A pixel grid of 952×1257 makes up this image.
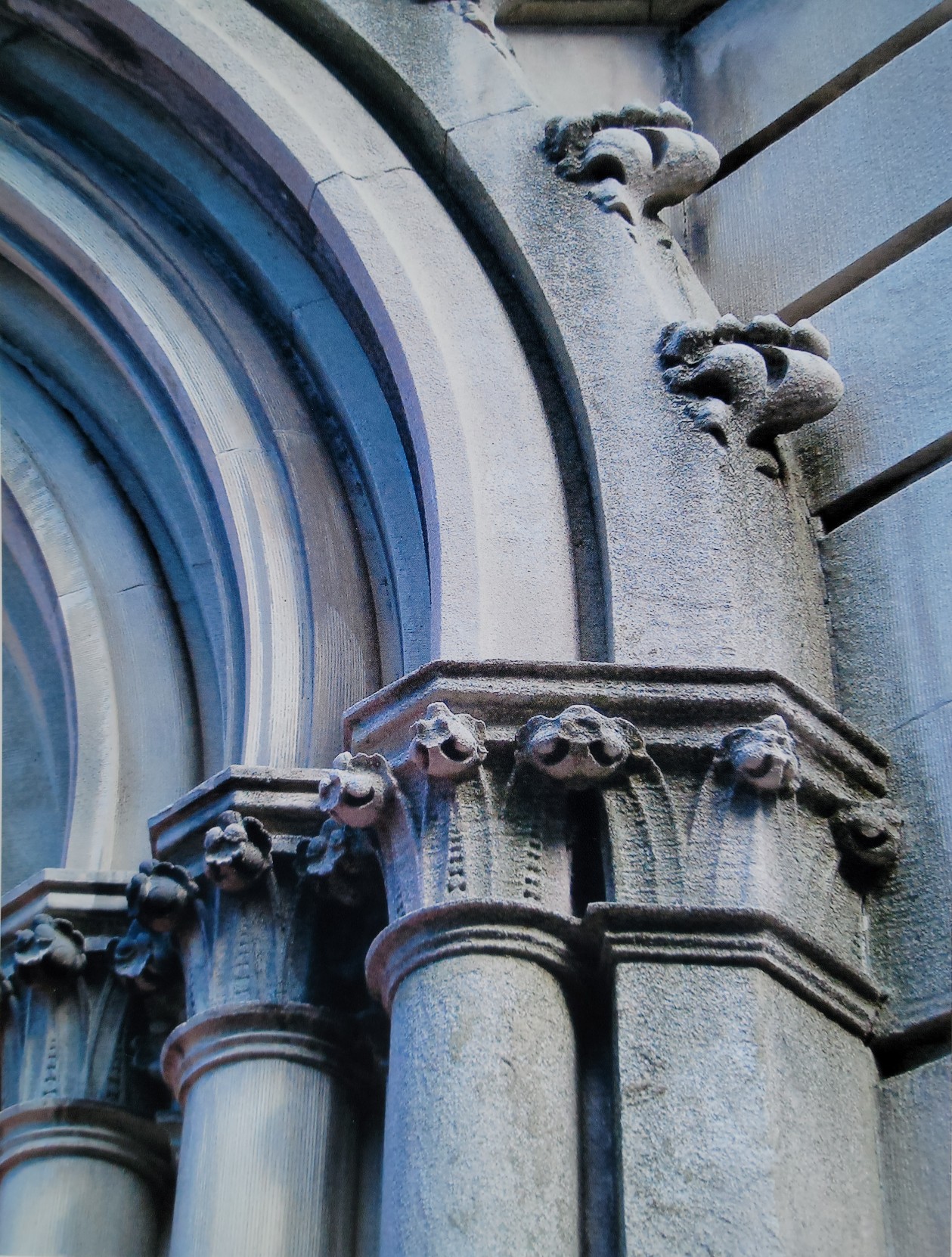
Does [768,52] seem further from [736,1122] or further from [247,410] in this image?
[736,1122]

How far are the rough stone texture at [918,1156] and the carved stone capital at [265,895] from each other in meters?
0.88

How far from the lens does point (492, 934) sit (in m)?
2.67

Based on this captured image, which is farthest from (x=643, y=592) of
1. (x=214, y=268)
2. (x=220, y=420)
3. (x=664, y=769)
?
(x=214, y=268)

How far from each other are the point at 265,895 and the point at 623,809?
682 millimetres

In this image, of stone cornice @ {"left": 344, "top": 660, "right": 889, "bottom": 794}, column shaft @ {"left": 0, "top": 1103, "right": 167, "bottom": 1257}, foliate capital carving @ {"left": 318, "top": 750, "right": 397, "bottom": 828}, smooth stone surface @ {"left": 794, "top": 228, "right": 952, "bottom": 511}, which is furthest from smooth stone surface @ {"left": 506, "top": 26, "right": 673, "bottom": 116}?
column shaft @ {"left": 0, "top": 1103, "right": 167, "bottom": 1257}

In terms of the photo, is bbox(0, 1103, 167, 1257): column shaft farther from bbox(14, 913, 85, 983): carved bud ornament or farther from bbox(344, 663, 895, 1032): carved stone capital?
bbox(344, 663, 895, 1032): carved stone capital

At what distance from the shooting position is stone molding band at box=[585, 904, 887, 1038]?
2635 mm

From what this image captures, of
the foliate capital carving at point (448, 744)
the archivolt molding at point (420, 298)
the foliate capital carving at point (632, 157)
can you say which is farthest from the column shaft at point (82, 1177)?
the foliate capital carving at point (632, 157)

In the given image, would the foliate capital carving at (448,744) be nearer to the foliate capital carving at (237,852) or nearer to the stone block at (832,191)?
the foliate capital carving at (237,852)

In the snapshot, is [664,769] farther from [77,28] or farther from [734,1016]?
[77,28]

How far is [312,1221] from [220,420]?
162 cm

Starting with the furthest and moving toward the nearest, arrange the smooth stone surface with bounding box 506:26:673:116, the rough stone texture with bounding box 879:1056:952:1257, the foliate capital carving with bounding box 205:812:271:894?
the smooth stone surface with bounding box 506:26:673:116 < the foliate capital carving with bounding box 205:812:271:894 < the rough stone texture with bounding box 879:1056:952:1257

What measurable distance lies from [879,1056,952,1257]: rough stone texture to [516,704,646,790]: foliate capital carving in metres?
0.62

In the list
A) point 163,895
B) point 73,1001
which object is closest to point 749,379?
point 163,895
